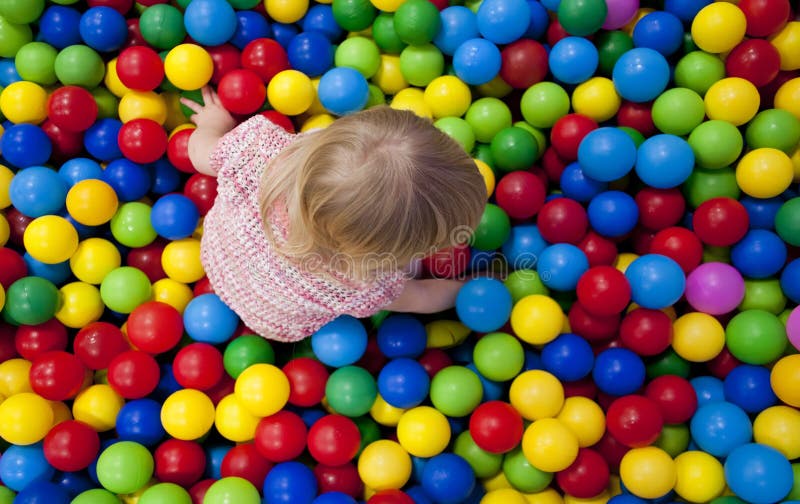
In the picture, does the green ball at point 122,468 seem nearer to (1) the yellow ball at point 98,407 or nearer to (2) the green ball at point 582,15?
(1) the yellow ball at point 98,407

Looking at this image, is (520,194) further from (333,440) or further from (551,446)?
(333,440)

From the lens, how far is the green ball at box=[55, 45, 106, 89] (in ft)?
5.03

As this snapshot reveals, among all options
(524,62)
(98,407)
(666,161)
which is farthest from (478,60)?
(98,407)

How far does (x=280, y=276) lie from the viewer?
1.22m

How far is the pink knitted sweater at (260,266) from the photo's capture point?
121cm

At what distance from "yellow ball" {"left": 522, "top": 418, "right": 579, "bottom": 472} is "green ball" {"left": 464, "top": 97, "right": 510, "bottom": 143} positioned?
610 millimetres

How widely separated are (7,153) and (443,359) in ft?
3.15

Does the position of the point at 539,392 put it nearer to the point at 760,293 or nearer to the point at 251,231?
the point at 760,293

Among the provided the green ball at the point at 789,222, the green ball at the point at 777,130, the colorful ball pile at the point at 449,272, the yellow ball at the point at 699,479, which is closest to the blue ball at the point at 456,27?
the colorful ball pile at the point at 449,272

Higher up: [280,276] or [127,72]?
[127,72]

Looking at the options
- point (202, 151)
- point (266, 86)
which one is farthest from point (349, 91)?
point (202, 151)

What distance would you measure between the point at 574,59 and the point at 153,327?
96 centimetres

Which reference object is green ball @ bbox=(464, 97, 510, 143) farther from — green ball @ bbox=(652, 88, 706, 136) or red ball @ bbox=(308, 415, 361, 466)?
red ball @ bbox=(308, 415, 361, 466)

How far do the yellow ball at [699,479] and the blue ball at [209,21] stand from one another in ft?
3.95
